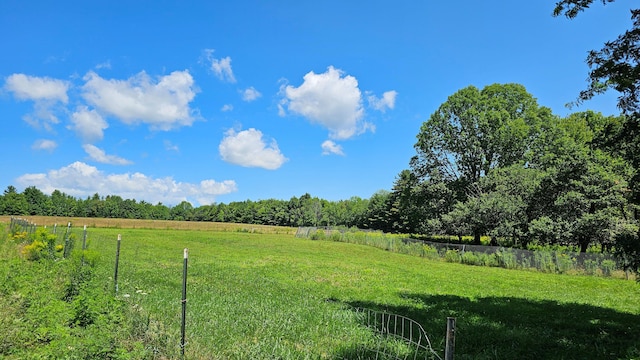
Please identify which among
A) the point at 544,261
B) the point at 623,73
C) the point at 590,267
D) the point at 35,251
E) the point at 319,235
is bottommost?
the point at 590,267

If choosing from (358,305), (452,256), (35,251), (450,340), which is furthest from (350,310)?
(452,256)

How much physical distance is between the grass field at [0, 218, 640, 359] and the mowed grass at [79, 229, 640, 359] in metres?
0.02

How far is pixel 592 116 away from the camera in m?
34.4

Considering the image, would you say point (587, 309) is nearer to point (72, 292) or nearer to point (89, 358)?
point (89, 358)

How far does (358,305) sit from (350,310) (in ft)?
5.25

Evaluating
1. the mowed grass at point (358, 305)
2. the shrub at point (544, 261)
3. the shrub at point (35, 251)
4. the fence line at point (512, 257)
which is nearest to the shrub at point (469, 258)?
the fence line at point (512, 257)

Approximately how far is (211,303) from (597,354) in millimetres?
6826

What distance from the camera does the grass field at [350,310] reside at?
5.42 m

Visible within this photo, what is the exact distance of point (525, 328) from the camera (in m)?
7.23

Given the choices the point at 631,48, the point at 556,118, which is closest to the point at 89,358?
the point at 631,48

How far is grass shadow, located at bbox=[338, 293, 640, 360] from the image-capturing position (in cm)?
586

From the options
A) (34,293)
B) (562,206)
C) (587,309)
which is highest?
(562,206)

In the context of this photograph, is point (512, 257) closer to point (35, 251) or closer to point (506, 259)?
point (506, 259)

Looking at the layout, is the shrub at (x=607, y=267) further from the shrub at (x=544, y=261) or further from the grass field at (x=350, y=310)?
the grass field at (x=350, y=310)
